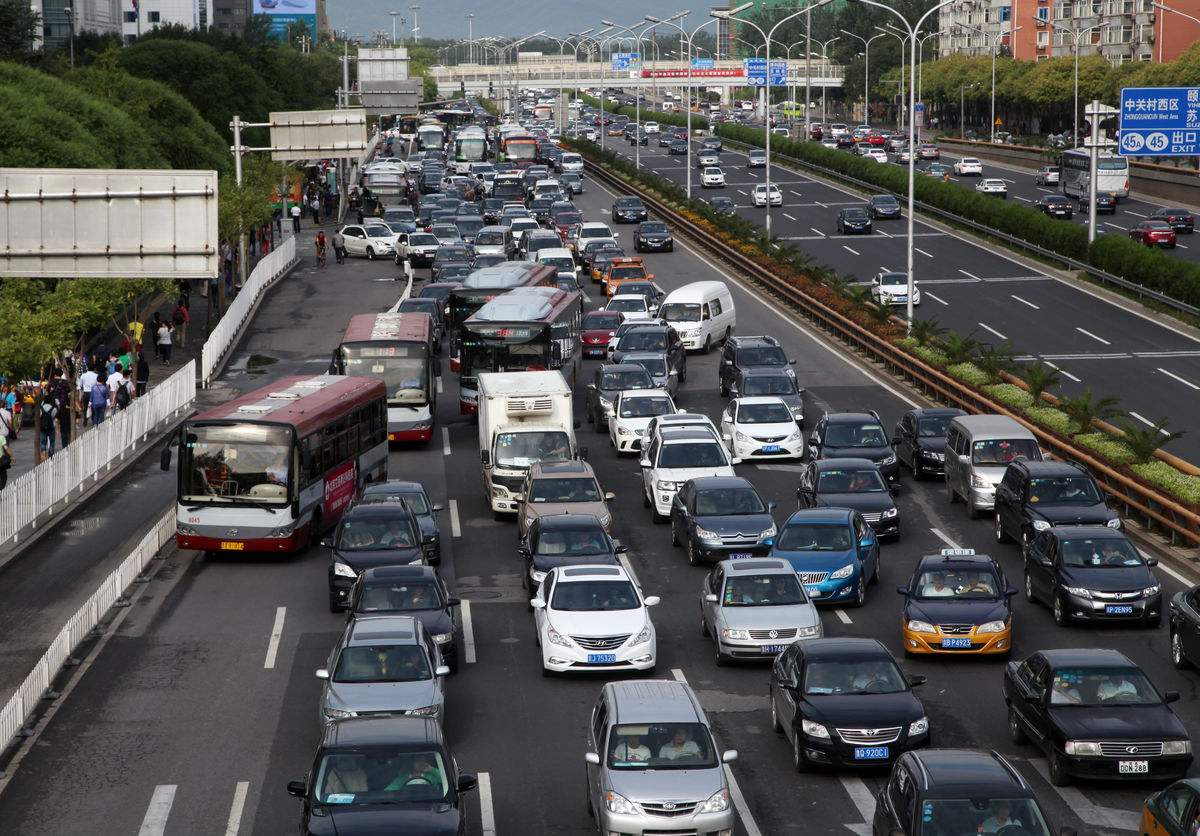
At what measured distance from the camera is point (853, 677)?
786 inches

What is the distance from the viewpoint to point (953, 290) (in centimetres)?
6506

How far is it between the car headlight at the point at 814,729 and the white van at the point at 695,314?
112 feet

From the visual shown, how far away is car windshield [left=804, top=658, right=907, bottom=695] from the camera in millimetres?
19859

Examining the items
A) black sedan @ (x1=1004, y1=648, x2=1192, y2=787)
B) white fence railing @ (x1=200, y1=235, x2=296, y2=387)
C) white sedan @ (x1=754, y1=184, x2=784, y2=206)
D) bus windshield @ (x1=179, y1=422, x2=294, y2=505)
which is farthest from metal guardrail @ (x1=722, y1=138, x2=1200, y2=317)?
black sedan @ (x1=1004, y1=648, x2=1192, y2=787)

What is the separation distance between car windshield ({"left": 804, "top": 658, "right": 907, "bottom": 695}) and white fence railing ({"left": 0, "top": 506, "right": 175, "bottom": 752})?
967 centimetres

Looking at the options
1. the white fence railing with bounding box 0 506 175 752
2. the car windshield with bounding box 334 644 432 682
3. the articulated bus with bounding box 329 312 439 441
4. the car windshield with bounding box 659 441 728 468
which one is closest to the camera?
the car windshield with bounding box 334 644 432 682

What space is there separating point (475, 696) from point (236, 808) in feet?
15.9

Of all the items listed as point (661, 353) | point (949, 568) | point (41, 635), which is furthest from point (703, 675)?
point (661, 353)

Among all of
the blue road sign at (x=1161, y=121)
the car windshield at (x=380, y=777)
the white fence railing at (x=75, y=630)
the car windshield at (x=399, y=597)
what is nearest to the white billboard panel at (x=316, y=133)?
the blue road sign at (x=1161, y=121)

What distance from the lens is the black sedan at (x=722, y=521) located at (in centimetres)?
2947

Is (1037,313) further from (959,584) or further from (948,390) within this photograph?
(959,584)

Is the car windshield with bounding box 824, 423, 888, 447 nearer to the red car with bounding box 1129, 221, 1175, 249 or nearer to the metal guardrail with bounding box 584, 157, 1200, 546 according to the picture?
the metal guardrail with bounding box 584, 157, 1200, 546

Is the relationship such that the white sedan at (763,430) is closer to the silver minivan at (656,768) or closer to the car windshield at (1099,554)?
the car windshield at (1099,554)

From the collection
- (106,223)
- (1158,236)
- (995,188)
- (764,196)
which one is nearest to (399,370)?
(106,223)
